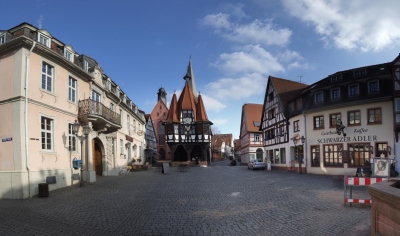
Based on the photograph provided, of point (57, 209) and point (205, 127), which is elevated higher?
point (205, 127)

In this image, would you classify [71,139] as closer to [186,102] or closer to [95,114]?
[95,114]

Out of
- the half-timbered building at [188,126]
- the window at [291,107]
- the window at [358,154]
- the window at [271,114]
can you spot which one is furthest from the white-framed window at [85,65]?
the half-timbered building at [188,126]

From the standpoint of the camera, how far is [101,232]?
631 centimetres

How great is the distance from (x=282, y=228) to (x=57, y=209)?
23.0 ft

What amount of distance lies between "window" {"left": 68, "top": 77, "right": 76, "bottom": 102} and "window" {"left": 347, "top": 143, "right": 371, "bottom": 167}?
66.5 ft

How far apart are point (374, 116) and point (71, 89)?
21027 millimetres

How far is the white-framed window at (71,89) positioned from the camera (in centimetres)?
1661

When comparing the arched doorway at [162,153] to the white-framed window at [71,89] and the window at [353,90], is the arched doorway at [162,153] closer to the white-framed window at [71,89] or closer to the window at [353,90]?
the white-framed window at [71,89]

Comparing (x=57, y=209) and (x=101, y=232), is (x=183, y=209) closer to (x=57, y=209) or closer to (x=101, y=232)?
(x=101, y=232)

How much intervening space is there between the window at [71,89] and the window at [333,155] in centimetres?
1979

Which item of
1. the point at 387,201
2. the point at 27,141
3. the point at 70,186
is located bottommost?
the point at 70,186

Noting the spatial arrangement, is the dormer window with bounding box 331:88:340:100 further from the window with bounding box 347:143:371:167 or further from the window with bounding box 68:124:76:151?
the window with bounding box 68:124:76:151

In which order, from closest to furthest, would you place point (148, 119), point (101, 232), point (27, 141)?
point (101, 232) → point (27, 141) → point (148, 119)

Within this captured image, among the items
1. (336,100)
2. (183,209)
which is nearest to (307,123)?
(336,100)
